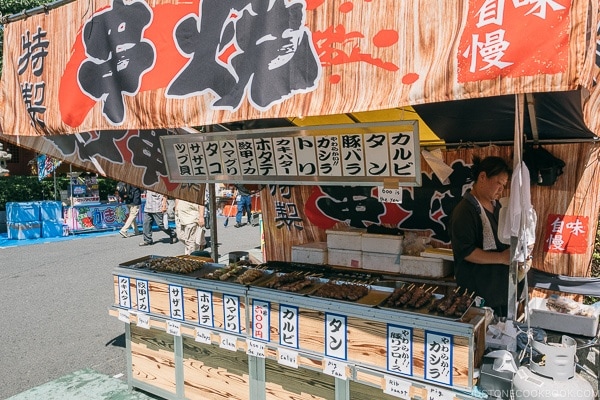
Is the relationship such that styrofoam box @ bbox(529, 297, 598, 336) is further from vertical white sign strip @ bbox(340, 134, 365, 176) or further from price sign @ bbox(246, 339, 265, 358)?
price sign @ bbox(246, 339, 265, 358)

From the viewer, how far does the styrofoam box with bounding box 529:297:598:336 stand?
3787mm

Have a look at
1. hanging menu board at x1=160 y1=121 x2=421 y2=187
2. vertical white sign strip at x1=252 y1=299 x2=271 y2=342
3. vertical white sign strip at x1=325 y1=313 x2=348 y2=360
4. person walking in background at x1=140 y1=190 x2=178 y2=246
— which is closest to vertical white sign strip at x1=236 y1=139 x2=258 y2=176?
hanging menu board at x1=160 y1=121 x2=421 y2=187

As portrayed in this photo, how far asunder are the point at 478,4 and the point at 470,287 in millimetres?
2852

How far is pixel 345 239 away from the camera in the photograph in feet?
20.4

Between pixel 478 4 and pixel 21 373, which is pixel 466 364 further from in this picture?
pixel 21 373

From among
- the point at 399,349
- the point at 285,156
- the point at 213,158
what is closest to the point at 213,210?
the point at 213,158

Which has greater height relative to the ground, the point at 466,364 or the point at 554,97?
the point at 554,97

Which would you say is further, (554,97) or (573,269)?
(573,269)

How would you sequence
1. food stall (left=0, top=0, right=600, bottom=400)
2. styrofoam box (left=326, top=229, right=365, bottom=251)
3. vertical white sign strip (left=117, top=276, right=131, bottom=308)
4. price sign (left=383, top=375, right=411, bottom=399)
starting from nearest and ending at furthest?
food stall (left=0, top=0, right=600, bottom=400), price sign (left=383, top=375, right=411, bottom=399), vertical white sign strip (left=117, top=276, right=131, bottom=308), styrofoam box (left=326, top=229, right=365, bottom=251)

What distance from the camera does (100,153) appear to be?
16.8ft

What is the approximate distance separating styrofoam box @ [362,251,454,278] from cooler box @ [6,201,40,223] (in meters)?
13.2

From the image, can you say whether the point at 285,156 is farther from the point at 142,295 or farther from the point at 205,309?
the point at 142,295

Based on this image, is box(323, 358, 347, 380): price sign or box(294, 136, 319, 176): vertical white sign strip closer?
box(323, 358, 347, 380): price sign

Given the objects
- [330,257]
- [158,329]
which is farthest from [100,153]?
[330,257]
